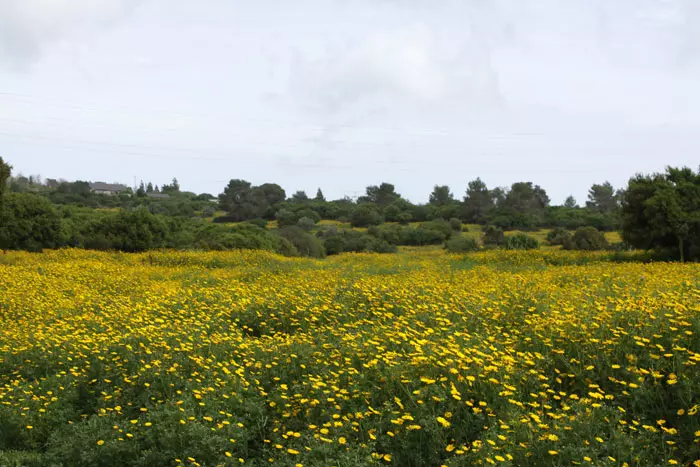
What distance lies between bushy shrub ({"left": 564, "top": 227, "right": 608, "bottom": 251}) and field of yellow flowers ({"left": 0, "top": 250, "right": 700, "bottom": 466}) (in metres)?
26.3

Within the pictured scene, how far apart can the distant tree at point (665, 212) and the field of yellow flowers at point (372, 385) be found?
1338 cm

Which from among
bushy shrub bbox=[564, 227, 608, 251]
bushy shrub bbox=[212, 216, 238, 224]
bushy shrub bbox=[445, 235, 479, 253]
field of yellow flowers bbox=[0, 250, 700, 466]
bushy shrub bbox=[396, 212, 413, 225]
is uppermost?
bushy shrub bbox=[396, 212, 413, 225]

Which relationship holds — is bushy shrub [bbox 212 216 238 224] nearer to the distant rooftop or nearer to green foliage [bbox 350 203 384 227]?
green foliage [bbox 350 203 384 227]

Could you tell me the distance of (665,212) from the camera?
65.7ft

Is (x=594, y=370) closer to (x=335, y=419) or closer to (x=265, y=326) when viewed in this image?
(x=335, y=419)

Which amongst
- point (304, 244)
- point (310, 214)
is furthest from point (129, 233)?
point (310, 214)

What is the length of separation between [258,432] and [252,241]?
24.7m

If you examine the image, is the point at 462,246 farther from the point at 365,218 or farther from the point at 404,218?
the point at 404,218

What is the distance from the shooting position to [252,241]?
29188mm

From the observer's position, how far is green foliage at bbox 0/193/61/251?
28.3 m

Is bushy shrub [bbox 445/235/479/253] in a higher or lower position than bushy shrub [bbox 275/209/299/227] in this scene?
lower

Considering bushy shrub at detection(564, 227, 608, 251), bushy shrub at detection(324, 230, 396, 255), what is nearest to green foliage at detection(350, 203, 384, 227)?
bushy shrub at detection(324, 230, 396, 255)

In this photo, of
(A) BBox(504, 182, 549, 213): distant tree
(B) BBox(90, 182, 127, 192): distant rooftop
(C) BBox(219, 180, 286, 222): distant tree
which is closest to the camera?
(A) BBox(504, 182, 549, 213): distant tree

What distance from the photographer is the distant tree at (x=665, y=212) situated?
19.9 meters
